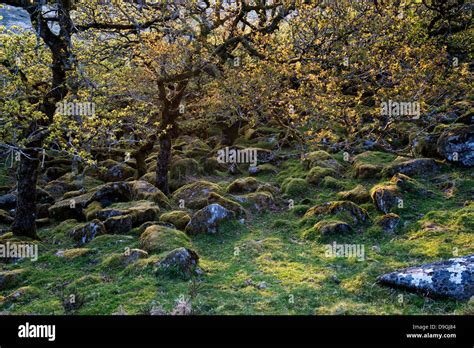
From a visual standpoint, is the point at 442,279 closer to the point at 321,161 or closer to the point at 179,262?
the point at 179,262

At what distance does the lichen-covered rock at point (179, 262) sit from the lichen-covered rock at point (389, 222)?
9308 mm

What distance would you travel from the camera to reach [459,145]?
24047 millimetres

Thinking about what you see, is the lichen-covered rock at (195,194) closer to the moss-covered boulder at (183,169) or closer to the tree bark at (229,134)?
the moss-covered boulder at (183,169)

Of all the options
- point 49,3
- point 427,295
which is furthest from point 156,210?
point 427,295

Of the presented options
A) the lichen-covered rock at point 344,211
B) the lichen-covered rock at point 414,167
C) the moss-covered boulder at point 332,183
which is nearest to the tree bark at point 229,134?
the moss-covered boulder at point 332,183

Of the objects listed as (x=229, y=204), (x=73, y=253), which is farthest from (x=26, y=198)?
(x=229, y=204)

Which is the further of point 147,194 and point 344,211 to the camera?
point 147,194

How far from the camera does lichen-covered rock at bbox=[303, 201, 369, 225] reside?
19.9 metres

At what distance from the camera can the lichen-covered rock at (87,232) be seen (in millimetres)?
20547

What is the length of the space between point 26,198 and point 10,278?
243 inches

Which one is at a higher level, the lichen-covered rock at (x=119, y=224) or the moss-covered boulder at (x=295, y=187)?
the moss-covered boulder at (x=295, y=187)

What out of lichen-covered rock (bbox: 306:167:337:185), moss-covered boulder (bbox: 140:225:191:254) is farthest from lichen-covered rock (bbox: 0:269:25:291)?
lichen-covered rock (bbox: 306:167:337:185)
